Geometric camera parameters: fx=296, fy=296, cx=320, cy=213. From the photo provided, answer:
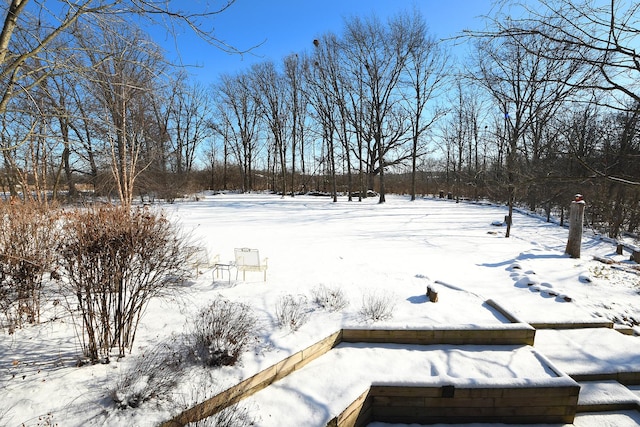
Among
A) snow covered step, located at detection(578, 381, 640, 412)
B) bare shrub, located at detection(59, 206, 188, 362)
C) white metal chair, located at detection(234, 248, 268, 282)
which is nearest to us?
bare shrub, located at detection(59, 206, 188, 362)

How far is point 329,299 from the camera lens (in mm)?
4812

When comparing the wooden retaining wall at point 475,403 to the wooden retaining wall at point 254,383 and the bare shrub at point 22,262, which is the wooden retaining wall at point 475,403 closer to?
the wooden retaining wall at point 254,383

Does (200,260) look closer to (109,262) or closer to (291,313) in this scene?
(291,313)

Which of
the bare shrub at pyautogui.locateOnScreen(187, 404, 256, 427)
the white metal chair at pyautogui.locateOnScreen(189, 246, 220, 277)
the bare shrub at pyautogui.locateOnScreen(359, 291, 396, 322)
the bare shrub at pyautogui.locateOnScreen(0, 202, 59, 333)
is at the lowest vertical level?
the bare shrub at pyautogui.locateOnScreen(187, 404, 256, 427)

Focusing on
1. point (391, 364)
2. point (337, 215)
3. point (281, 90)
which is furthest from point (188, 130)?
point (391, 364)

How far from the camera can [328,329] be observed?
4.03 metres

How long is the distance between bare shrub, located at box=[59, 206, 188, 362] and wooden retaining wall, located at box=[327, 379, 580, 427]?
2812mm

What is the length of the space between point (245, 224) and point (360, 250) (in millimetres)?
6158

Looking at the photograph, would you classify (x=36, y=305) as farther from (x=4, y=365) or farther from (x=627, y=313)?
(x=627, y=313)

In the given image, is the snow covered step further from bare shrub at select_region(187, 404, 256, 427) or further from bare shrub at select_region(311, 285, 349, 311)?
bare shrub at select_region(187, 404, 256, 427)

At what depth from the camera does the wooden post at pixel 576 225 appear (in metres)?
8.34

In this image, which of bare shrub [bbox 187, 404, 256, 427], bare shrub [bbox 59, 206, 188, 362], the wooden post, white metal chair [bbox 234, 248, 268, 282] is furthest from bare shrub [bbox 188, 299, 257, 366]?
the wooden post

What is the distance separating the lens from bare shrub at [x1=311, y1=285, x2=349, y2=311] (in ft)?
15.5

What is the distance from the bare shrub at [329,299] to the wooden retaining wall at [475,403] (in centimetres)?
156
